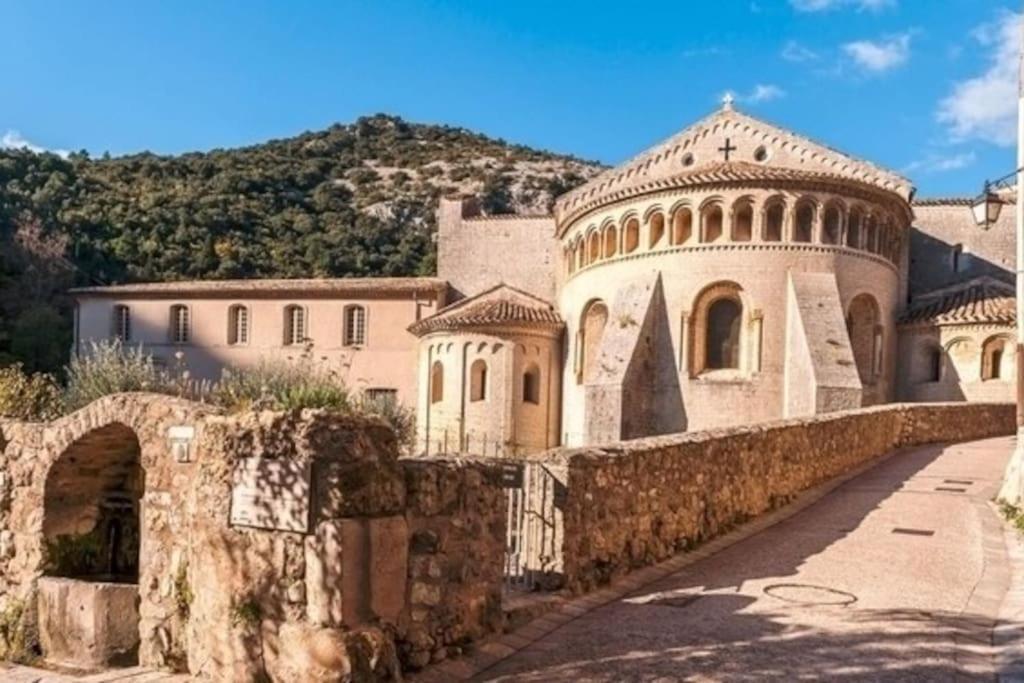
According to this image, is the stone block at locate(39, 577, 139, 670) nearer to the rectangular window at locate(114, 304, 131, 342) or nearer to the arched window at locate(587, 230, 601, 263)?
the arched window at locate(587, 230, 601, 263)

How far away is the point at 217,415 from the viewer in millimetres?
5578

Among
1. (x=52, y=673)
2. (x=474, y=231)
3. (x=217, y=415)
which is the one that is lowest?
(x=52, y=673)

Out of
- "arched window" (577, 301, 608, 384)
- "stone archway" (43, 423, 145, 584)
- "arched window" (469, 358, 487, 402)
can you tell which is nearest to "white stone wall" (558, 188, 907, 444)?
"arched window" (577, 301, 608, 384)

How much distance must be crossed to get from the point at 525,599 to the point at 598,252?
22.0 meters

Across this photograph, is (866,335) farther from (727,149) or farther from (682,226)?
(727,149)

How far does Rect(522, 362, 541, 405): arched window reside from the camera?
28875mm

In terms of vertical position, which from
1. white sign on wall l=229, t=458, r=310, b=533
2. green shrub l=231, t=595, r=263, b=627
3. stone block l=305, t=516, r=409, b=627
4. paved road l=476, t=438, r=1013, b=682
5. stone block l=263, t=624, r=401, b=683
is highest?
white sign on wall l=229, t=458, r=310, b=533

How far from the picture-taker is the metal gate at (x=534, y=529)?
22.7 feet

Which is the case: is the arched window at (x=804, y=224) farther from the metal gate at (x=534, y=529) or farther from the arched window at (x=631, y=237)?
the metal gate at (x=534, y=529)

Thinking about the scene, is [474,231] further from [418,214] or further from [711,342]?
[418,214]

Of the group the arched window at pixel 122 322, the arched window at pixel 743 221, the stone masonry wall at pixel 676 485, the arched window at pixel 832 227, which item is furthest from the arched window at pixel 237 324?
the stone masonry wall at pixel 676 485

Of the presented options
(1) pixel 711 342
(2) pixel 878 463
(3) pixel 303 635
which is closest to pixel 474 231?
(1) pixel 711 342

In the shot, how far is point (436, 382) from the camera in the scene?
2992cm

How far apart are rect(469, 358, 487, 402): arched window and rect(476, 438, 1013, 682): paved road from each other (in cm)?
1768
